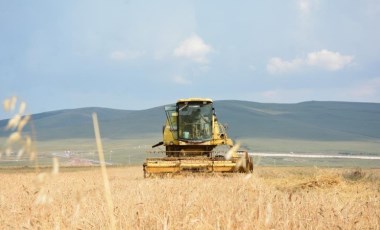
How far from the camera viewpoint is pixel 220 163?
56.3 feet

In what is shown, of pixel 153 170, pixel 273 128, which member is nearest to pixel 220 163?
pixel 153 170

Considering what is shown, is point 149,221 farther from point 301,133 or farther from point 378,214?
point 301,133

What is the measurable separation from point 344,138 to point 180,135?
155 metres

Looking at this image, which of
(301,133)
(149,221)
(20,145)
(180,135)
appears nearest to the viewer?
(20,145)

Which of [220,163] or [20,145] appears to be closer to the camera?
[20,145]

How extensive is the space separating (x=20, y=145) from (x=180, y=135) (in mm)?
18971

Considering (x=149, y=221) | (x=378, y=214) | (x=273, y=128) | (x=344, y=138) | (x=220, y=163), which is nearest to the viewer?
(x=149, y=221)

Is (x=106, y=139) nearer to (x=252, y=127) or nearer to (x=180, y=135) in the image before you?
(x=252, y=127)

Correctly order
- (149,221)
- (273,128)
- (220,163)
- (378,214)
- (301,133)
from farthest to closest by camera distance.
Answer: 1. (273,128)
2. (301,133)
3. (220,163)
4. (378,214)
5. (149,221)

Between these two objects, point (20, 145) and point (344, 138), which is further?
point (344, 138)

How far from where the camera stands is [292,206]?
17.0ft

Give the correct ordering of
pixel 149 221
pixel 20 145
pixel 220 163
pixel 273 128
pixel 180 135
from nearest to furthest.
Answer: pixel 20 145
pixel 149 221
pixel 220 163
pixel 180 135
pixel 273 128

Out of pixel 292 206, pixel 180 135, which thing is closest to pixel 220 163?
pixel 180 135

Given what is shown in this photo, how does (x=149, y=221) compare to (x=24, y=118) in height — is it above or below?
below
